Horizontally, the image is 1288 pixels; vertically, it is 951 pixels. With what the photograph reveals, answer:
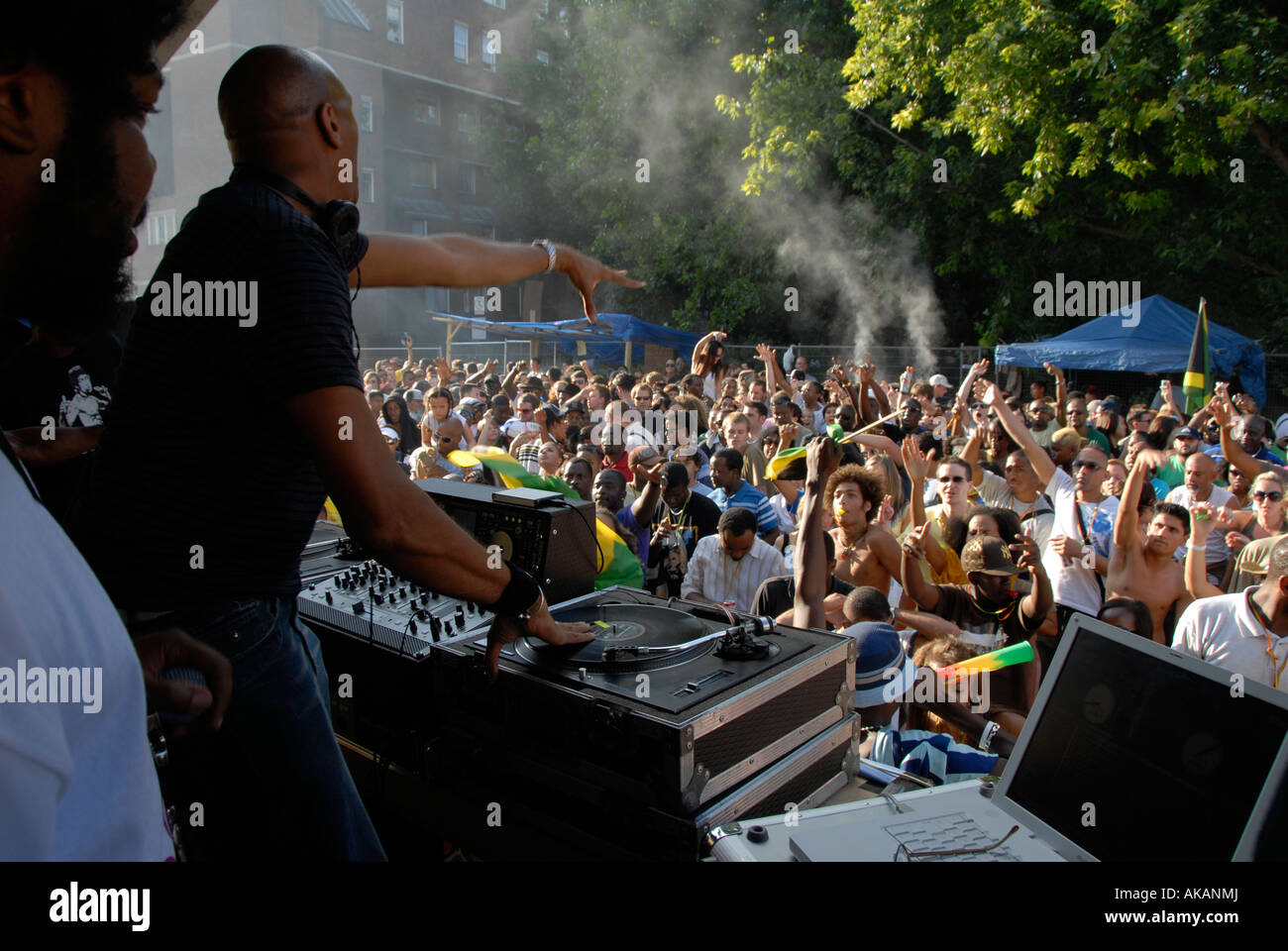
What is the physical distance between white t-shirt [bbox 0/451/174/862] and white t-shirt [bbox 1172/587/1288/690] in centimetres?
390

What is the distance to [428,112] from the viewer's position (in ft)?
120

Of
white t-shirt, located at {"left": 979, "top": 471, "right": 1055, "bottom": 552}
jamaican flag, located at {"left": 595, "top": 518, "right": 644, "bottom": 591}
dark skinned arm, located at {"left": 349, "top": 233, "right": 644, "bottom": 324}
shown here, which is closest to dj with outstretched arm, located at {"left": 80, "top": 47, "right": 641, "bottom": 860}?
dark skinned arm, located at {"left": 349, "top": 233, "right": 644, "bottom": 324}

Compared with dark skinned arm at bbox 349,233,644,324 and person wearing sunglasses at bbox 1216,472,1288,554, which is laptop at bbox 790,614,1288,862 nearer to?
dark skinned arm at bbox 349,233,644,324

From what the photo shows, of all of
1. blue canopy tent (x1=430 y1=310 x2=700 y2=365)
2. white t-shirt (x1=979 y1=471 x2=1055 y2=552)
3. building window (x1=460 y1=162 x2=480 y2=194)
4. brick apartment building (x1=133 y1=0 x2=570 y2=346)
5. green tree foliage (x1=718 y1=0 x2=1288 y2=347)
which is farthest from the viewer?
building window (x1=460 y1=162 x2=480 y2=194)

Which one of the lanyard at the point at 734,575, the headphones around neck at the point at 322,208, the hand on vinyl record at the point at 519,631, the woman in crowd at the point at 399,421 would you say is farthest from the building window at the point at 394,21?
the hand on vinyl record at the point at 519,631

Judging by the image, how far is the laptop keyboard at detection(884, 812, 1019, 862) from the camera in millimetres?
1814

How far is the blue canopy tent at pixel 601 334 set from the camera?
1995 centimetres

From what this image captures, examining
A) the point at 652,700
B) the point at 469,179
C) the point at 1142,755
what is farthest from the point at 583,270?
the point at 469,179

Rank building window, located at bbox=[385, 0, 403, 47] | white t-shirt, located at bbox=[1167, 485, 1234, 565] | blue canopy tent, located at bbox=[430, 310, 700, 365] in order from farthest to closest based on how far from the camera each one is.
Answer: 1. building window, located at bbox=[385, 0, 403, 47]
2. blue canopy tent, located at bbox=[430, 310, 700, 365]
3. white t-shirt, located at bbox=[1167, 485, 1234, 565]

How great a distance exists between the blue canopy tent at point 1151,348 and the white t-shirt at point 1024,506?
8528 mm

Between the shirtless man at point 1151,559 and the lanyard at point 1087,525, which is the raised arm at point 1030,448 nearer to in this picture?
the lanyard at point 1087,525

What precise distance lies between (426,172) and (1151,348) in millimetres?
30771
